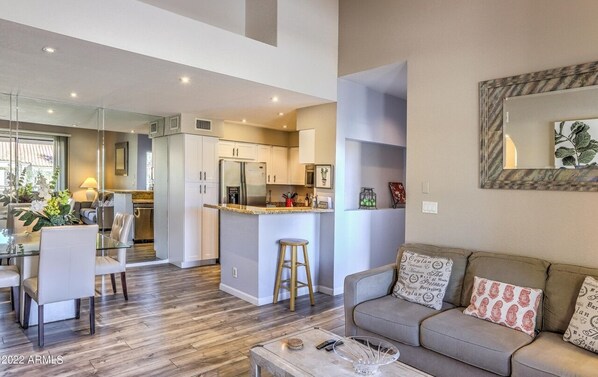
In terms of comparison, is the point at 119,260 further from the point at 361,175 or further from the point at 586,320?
the point at 586,320

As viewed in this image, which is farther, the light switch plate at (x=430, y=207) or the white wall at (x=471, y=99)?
the light switch plate at (x=430, y=207)

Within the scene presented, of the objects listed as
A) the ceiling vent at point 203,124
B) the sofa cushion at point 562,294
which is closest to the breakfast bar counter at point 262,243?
the ceiling vent at point 203,124

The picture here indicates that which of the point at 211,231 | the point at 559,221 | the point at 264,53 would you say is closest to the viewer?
the point at 559,221

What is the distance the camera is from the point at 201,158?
6.14 m

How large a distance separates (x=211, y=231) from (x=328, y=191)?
2.50 meters

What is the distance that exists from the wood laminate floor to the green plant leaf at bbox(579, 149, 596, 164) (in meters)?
2.46

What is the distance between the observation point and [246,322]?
373 cm

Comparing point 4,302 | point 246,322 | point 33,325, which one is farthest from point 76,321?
point 246,322

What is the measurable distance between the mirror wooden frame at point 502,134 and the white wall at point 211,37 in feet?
6.43

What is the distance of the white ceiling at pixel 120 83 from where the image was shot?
9.93 ft

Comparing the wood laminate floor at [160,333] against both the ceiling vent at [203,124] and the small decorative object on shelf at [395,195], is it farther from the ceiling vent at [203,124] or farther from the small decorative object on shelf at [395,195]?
the ceiling vent at [203,124]

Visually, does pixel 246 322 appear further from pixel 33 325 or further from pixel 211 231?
pixel 211 231

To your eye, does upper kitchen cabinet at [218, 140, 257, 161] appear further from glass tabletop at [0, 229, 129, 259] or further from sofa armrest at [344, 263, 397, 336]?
sofa armrest at [344, 263, 397, 336]

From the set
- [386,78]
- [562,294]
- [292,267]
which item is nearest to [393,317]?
[562,294]
